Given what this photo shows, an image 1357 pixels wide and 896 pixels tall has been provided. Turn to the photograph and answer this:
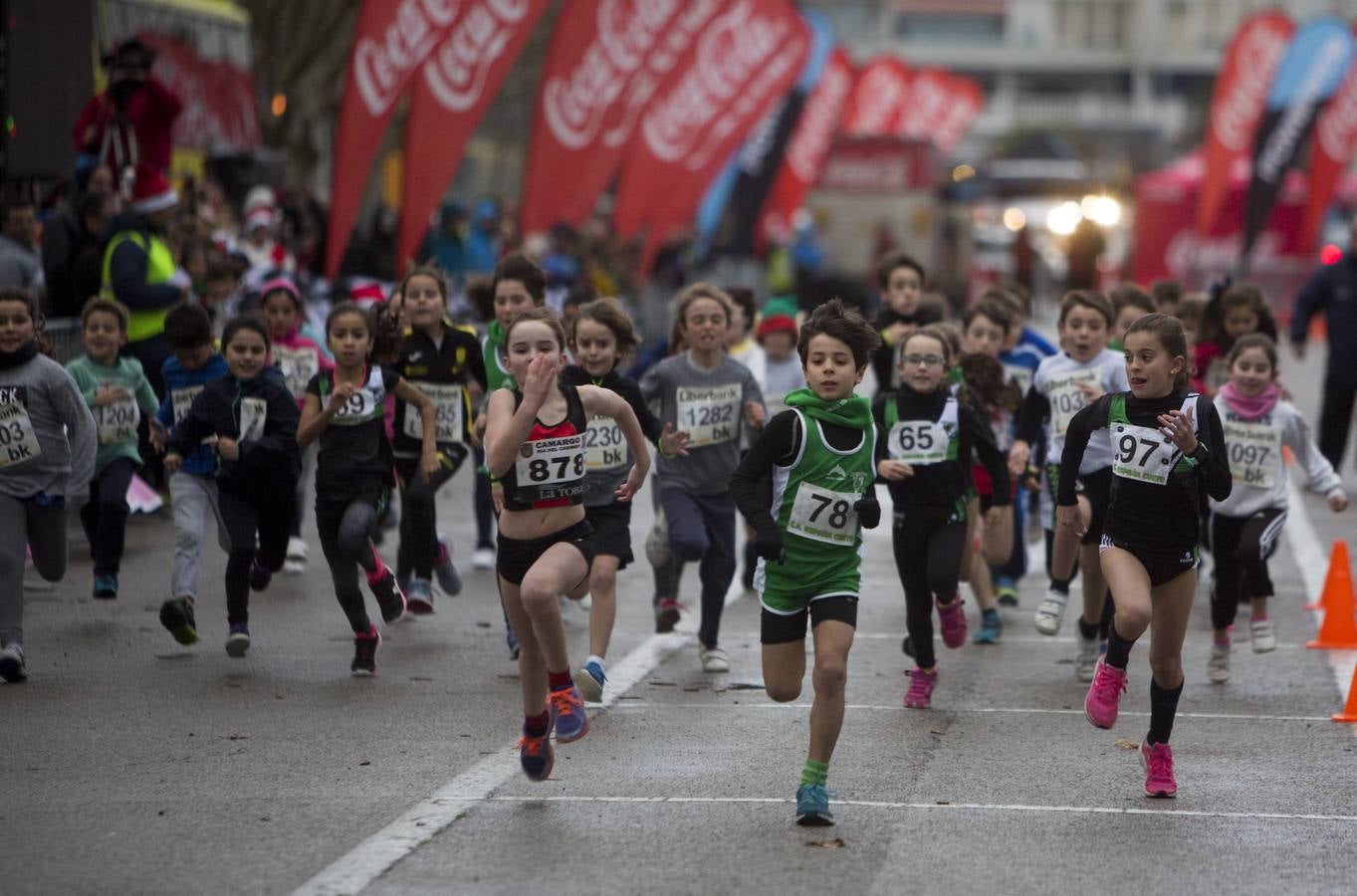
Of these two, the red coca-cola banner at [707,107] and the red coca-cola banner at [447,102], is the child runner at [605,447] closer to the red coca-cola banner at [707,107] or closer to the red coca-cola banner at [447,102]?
the red coca-cola banner at [447,102]

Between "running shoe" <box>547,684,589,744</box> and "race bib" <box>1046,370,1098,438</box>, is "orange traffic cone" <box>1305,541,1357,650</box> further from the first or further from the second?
"running shoe" <box>547,684,589,744</box>

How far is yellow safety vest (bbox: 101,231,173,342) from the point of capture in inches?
513

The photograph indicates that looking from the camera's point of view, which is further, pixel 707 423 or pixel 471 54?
pixel 471 54

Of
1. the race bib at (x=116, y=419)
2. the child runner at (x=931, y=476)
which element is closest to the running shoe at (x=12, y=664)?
the race bib at (x=116, y=419)

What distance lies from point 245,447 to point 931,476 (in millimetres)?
3048

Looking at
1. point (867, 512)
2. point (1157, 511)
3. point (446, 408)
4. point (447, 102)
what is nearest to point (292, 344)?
point (446, 408)

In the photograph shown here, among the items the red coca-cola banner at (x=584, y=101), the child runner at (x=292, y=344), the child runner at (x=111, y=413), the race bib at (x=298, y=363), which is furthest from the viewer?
the red coca-cola banner at (x=584, y=101)

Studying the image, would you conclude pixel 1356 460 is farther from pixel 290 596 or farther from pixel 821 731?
pixel 821 731

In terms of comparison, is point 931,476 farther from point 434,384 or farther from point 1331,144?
point 1331,144

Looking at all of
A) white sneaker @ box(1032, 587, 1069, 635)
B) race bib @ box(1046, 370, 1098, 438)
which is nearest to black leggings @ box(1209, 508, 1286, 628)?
white sneaker @ box(1032, 587, 1069, 635)

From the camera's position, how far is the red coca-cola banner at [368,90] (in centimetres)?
1557

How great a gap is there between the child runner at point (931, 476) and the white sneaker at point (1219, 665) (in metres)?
1.23

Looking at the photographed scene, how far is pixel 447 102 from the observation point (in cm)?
1645

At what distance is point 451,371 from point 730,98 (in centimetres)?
1823
